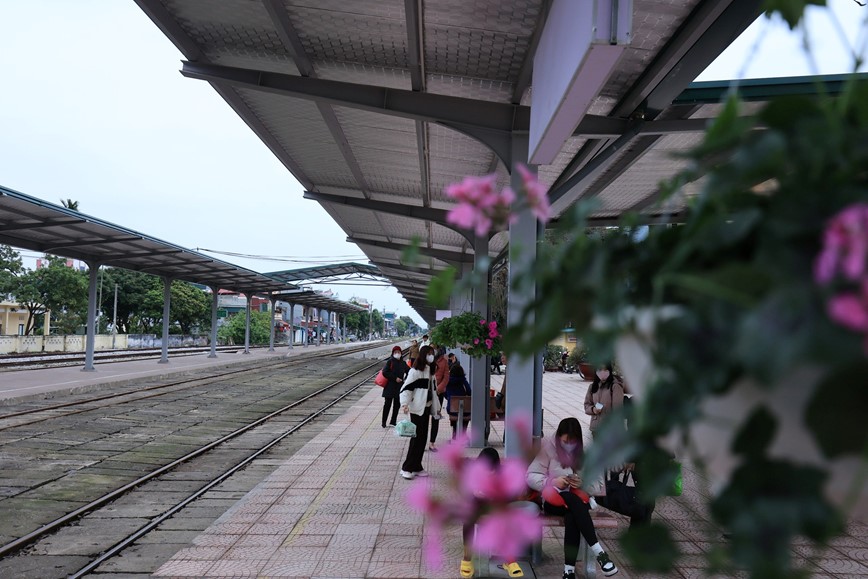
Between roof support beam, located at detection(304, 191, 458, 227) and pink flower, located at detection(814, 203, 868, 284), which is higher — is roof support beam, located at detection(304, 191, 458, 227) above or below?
above

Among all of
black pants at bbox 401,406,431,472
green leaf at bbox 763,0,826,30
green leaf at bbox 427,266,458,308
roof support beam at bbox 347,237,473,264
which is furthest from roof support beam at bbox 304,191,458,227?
green leaf at bbox 427,266,458,308

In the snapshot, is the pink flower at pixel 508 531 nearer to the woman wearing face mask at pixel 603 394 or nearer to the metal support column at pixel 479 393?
the woman wearing face mask at pixel 603 394

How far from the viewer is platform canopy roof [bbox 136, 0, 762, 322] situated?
487 cm

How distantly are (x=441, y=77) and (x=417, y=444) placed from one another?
4.46 m

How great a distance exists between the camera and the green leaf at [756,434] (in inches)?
25.2

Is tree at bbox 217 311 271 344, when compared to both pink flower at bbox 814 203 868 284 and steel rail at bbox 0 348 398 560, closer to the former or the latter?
steel rail at bbox 0 348 398 560

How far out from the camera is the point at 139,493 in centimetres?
795

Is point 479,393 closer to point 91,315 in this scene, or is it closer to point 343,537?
point 343,537

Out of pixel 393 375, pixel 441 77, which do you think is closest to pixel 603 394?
pixel 441 77

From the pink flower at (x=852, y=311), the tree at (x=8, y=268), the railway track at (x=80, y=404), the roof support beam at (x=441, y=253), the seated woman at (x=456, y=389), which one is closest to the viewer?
the pink flower at (x=852, y=311)

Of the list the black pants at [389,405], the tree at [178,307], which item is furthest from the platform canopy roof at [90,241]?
the tree at [178,307]

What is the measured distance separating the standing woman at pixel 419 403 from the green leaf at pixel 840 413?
772cm

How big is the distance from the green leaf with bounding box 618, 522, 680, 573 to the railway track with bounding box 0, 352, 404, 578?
5.70 m

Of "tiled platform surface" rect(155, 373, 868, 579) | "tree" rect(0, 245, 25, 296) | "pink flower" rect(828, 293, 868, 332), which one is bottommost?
"tiled platform surface" rect(155, 373, 868, 579)
